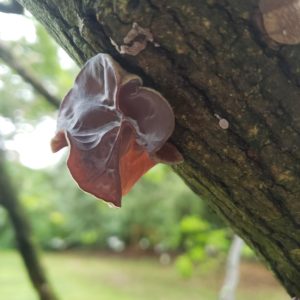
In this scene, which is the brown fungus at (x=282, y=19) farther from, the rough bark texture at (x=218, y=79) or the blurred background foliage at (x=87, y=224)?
the blurred background foliage at (x=87, y=224)

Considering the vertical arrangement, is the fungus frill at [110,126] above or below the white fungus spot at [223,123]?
below

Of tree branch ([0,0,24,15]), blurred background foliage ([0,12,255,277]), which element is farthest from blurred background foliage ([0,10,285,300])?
tree branch ([0,0,24,15])

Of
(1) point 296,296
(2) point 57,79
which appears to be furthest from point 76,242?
(1) point 296,296

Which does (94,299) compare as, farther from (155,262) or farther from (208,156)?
(208,156)

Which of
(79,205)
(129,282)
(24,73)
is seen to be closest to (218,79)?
(24,73)

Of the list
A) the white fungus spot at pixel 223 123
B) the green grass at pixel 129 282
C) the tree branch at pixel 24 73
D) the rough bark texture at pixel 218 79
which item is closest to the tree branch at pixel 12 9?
the rough bark texture at pixel 218 79

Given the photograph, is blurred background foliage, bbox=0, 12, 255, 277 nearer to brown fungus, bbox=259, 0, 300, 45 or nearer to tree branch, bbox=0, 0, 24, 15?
tree branch, bbox=0, 0, 24, 15

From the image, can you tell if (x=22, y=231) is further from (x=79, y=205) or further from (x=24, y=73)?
(x=79, y=205)
